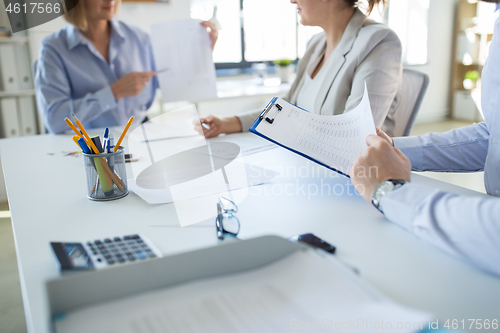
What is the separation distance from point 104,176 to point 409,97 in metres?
1.15

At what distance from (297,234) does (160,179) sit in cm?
40

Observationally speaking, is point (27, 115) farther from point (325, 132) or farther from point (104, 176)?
point (325, 132)

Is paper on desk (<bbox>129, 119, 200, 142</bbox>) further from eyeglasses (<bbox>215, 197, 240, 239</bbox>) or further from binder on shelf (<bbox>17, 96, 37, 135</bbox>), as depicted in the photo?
binder on shelf (<bbox>17, 96, 37, 135</bbox>)

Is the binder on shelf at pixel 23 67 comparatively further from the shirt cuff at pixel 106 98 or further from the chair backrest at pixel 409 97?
the chair backrest at pixel 409 97

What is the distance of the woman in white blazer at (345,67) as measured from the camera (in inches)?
50.5

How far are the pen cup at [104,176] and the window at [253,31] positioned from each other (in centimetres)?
325

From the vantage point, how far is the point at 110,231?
71 cm

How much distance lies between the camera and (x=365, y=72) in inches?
50.4

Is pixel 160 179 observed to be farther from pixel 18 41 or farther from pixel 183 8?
pixel 183 8

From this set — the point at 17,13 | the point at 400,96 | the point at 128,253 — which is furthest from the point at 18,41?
the point at 128,253

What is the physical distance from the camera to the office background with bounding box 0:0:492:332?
1.85m

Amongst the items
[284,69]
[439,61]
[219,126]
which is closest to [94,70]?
[219,126]

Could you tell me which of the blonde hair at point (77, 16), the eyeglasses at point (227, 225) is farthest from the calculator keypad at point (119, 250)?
the blonde hair at point (77, 16)

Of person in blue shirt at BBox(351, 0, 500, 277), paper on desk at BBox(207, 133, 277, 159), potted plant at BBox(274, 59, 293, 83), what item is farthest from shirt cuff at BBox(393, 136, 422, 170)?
potted plant at BBox(274, 59, 293, 83)
